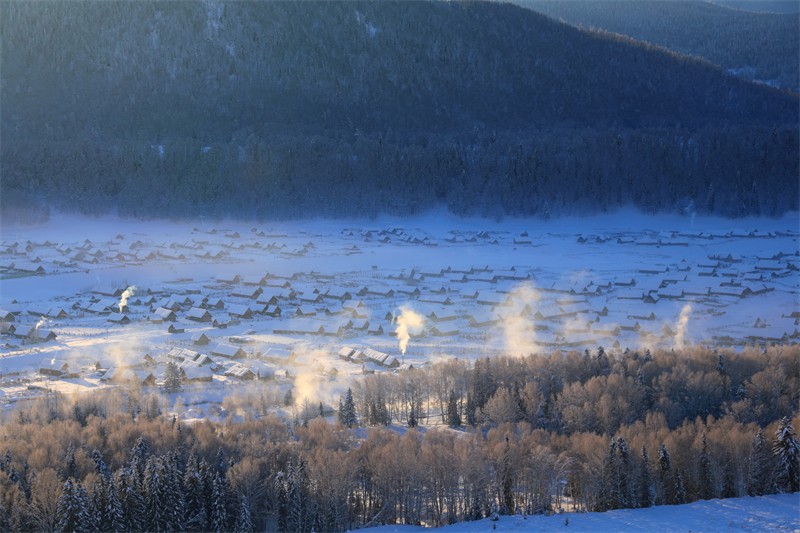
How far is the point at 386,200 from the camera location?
9069 cm

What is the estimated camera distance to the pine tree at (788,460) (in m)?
22.9

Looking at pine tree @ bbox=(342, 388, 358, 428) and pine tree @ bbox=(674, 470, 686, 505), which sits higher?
pine tree @ bbox=(342, 388, 358, 428)

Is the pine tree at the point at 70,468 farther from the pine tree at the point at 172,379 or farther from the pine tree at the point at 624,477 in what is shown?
the pine tree at the point at 624,477

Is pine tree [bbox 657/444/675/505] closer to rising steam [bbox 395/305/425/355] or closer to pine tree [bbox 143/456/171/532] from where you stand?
pine tree [bbox 143/456/171/532]

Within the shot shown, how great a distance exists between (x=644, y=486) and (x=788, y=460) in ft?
15.4

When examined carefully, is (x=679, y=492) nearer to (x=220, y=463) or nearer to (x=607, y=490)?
(x=607, y=490)

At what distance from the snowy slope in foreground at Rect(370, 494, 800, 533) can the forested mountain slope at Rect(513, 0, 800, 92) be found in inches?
5950

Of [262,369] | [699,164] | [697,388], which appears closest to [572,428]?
[697,388]

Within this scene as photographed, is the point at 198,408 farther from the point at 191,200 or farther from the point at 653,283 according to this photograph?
the point at 191,200

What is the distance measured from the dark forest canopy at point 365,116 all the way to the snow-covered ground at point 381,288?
7.11 m

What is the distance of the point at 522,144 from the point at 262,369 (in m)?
76.2

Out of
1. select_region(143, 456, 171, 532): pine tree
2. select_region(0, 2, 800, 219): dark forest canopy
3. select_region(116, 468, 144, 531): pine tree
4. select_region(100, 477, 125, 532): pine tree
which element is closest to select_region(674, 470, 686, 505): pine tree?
select_region(143, 456, 171, 532): pine tree

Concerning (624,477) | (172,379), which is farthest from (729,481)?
(172,379)

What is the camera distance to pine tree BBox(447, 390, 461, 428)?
28.3m
